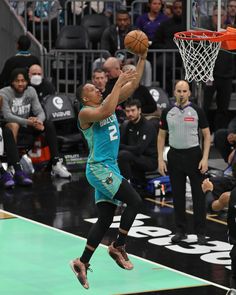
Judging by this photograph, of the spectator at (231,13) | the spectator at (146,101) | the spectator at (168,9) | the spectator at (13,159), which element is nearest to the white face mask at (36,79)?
the spectator at (13,159)

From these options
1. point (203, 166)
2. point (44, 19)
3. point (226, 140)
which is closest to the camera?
point (203, 166)

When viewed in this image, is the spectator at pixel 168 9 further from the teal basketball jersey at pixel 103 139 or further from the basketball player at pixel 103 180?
the teal basketball jersey at pixel 103 139

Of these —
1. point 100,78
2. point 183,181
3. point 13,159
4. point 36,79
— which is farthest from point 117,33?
point 183,181

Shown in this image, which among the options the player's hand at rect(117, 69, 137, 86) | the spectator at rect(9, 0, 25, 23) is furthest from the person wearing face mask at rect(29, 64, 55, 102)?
the player's hand at rect(117, 69, 137, 86)

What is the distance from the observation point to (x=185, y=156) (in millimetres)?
13234

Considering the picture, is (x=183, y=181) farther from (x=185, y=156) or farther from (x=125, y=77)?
(x=125, y=77)

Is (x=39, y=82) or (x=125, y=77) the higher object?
(x=125, y=77)

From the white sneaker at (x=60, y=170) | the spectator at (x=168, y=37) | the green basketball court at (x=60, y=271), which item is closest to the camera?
the green basketball court at (x=60, y=271)

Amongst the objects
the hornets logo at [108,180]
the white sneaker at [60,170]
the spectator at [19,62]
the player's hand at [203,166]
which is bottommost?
the white sneaker at [60,170]

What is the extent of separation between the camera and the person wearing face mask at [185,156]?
13.2m

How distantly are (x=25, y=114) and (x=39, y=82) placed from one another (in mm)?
1087

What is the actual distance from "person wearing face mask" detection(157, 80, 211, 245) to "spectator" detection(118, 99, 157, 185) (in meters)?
2.08

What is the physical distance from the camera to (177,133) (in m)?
13.3

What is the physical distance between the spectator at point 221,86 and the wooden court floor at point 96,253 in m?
3.57
